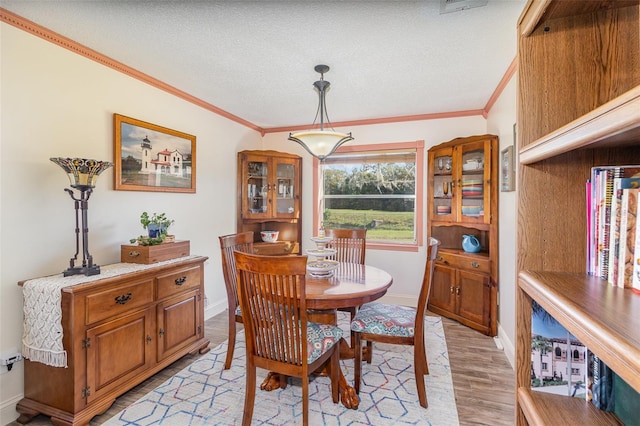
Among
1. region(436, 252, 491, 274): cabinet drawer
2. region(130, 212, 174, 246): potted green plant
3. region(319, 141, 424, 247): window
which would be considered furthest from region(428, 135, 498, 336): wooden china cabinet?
region(130, 212, 174, 246): potted green plant

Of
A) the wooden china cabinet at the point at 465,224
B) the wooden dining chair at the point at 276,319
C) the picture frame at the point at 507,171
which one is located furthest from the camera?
the wooden china cabinet at the point at 465,224

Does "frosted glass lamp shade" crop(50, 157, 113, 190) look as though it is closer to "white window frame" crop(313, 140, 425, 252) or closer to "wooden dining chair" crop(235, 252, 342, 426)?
"wooden dining chair" crop(235, 252, 342, 426)

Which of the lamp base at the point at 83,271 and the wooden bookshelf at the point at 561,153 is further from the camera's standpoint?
the lamp base at the point at 83,271

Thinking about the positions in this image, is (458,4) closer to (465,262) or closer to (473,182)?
(473,182)

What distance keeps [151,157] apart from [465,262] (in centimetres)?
340

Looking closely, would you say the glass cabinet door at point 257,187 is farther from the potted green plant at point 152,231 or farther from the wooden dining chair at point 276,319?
the wooden dining chair at point 276,319

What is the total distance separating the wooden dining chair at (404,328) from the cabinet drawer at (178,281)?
1.50 metres

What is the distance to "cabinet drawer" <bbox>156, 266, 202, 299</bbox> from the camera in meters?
2.51

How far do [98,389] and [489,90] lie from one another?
4122 millimetres

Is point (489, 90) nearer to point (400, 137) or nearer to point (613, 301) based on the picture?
point (400, 137)

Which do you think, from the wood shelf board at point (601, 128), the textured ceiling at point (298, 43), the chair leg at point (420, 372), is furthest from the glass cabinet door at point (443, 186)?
the wood shelf board at point (601, 128)

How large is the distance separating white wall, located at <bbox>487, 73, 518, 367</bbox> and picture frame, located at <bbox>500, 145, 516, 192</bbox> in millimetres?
50

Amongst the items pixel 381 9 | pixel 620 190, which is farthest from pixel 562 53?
pixel 381 9

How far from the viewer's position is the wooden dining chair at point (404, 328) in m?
2.12
